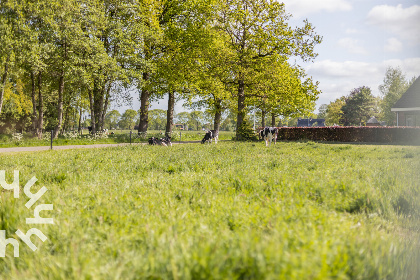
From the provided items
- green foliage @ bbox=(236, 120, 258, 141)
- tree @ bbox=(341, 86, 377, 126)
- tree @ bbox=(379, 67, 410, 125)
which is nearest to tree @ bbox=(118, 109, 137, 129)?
tree @ bbox=(341, 86, 377, 126)

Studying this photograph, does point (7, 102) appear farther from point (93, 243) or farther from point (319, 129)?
point (93, 243)

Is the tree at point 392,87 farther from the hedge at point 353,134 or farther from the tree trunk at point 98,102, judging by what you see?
the tree trunk at point 98,102

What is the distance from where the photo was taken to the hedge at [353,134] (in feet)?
98.5

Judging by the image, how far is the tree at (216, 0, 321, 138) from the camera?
26250 millimetres

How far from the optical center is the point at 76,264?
2.20 meters

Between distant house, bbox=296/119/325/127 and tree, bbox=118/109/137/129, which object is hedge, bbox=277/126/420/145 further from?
tree, bbox=118/109/137/129

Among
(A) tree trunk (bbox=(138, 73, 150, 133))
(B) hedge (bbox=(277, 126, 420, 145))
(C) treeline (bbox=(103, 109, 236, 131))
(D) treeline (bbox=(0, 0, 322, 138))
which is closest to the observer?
(D) treeline (bbox=(0, 0, 322, 138))

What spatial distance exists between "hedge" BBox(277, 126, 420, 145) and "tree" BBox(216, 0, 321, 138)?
40.0ft

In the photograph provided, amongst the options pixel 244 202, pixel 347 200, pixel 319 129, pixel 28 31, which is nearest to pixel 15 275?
→ pixel 244 202

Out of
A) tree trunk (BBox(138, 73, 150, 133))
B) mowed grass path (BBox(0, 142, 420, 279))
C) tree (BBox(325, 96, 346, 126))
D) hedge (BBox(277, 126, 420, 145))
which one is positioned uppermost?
tree (BBox(325, 96, 346, 126))

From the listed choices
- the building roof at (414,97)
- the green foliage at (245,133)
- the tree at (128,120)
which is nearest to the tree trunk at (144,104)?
the green foliage at (245,133)

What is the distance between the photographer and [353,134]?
3381cm

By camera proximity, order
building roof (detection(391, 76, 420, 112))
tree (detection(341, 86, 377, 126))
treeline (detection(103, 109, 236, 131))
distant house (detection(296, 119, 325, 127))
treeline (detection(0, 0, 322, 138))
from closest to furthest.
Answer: building roof (detection(391, 76, 420, 112))
treeline (detection(0, 0, 322, 138))
tree (detection(341, 86, 377, 126))
distant house (detection(296, 119, 325, 127))
treeline (detection(103, 109, 236, 131))

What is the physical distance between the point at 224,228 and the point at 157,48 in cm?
3154
